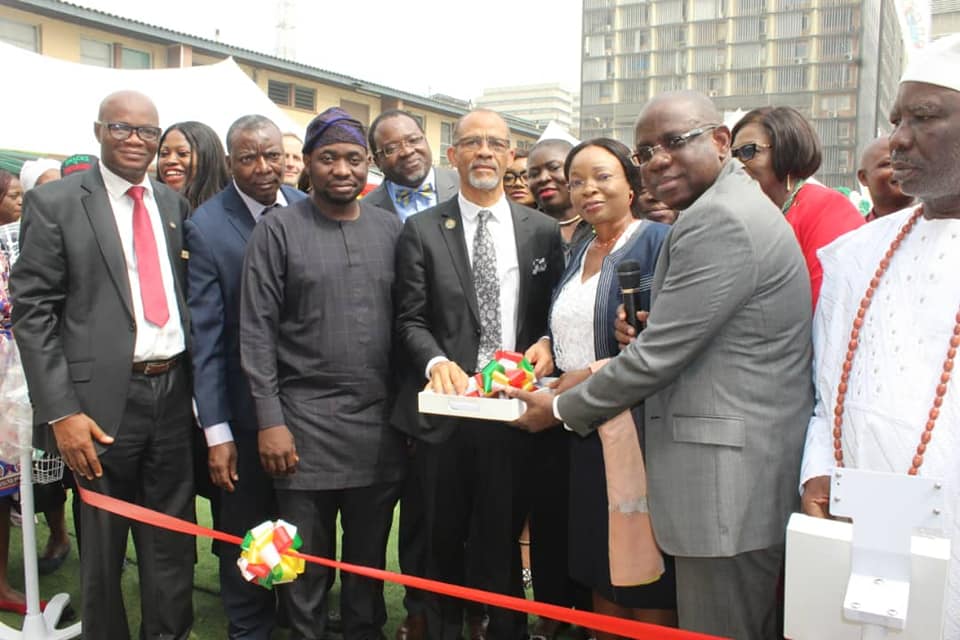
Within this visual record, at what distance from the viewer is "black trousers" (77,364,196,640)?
3.18m

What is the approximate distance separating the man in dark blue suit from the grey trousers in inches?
79.4

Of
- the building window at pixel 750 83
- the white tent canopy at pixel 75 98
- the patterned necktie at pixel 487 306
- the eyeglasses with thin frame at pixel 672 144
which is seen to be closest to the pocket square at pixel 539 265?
the patterned necktie at pixel 487 306

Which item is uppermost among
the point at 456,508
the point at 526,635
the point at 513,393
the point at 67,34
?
the point at 67,34

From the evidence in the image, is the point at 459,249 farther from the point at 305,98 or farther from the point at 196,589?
the point at 305,98

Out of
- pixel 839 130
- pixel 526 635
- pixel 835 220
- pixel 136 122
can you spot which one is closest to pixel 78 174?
pixel 136 122

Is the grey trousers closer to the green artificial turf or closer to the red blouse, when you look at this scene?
the red blouse

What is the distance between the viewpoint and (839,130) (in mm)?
67375

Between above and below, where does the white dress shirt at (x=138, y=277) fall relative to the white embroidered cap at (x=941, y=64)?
below

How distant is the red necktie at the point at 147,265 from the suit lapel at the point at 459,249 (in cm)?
124

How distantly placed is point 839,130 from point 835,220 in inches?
2862

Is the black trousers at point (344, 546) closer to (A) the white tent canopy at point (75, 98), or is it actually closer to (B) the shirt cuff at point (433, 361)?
(B) the shirt cuff at point (433, 361)

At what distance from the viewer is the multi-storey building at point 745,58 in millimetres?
69312

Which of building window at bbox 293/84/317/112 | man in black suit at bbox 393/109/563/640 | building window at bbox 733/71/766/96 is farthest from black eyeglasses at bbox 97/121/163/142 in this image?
building window at bbox 733/71/766/96

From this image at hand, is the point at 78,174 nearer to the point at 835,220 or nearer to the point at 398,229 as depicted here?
the point at 398,229
